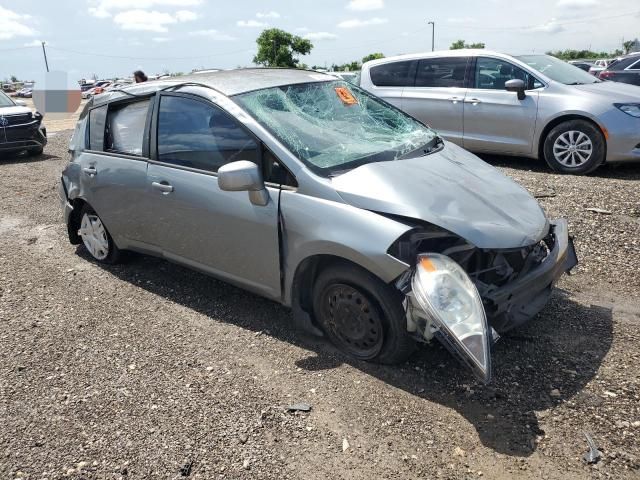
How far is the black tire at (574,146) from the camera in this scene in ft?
22.6

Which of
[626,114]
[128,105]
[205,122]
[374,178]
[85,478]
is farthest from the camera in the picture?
[626,114]

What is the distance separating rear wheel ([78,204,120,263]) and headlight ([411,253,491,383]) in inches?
126

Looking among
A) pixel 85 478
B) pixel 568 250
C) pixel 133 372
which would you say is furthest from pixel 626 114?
pixel 85 478

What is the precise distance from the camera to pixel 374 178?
127 inches

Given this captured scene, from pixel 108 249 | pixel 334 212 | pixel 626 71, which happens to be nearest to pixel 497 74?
pixel 334 212

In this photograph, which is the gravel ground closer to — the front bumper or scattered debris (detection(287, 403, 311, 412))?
scattered debris (detection(287, 403, 311, 412))

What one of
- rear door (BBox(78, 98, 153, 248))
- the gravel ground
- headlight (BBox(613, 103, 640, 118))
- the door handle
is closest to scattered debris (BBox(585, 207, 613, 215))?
the gravel ground

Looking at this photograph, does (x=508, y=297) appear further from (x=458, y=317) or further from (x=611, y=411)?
(x=611, y=411)

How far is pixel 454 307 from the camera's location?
275 centimetres

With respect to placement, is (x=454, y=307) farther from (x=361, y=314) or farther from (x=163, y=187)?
(x=163, y=187)

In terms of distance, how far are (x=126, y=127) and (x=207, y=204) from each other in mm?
1380

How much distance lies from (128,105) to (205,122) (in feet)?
3.67

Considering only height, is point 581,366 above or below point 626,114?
below

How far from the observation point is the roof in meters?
3.90
